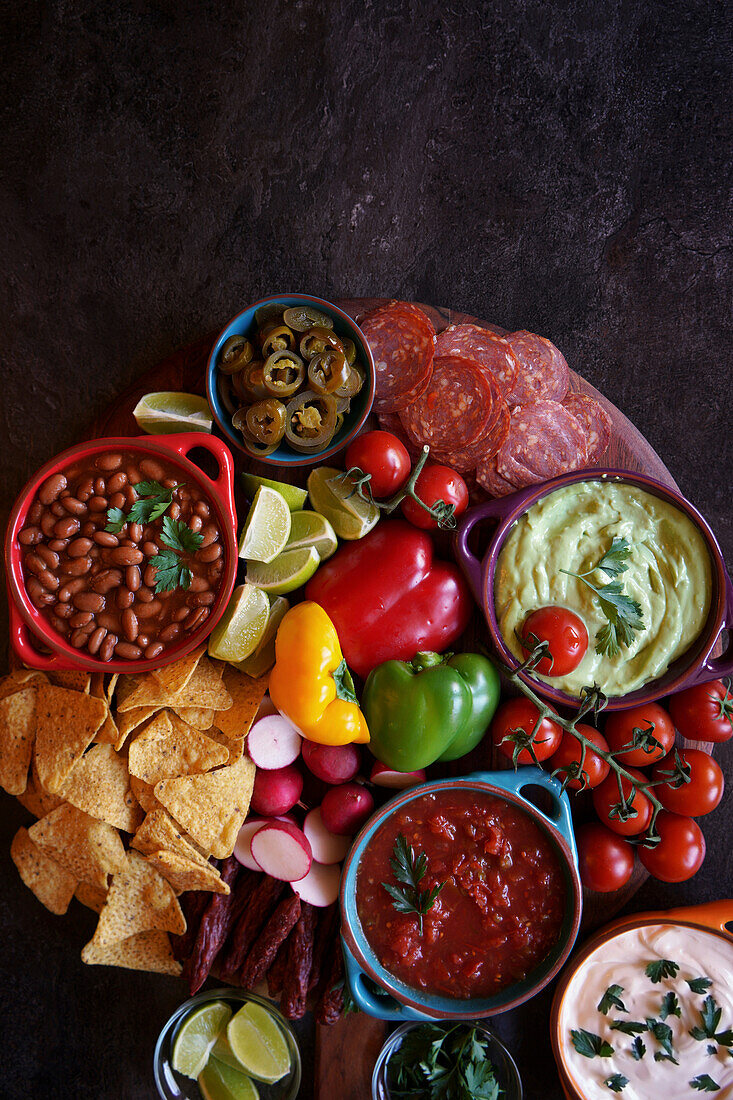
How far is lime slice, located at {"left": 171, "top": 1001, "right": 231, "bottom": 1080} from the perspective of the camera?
2393 mm

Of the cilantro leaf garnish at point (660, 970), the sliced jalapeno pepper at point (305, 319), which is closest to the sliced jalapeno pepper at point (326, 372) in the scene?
the sliced jalapeno pepper at point (305, 319)

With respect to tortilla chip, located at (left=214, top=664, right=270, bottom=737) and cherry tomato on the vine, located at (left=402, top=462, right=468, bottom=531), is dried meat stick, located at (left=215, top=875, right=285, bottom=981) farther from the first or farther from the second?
cherry tomato on the vine, located at (left=402, top=462, right=468, bottom=531)

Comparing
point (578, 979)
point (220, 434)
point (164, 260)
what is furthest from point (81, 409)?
point (578, 979)

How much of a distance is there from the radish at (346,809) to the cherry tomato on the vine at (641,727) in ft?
2.83

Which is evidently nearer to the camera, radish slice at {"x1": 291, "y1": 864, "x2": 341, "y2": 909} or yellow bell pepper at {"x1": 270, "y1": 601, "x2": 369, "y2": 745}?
yellow bell pepper at {"x1": 270, "y1": 601, "x2": 369, "y2": 745}

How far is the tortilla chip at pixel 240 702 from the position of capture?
90.7 inches

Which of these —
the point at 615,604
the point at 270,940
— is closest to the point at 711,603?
the point at 615,604

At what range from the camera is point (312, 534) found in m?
2.32

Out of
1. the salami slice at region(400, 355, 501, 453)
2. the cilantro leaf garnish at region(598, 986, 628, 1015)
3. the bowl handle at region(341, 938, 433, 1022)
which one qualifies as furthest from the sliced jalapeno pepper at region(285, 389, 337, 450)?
the cilantro leaf garnish at region(598, 986, 628, 1015)

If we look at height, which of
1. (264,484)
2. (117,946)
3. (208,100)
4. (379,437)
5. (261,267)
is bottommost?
(117,946)

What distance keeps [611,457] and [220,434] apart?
138 cm

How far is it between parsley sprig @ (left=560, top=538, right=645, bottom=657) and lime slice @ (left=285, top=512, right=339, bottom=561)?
76 centimetres

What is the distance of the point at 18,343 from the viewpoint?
298 cm

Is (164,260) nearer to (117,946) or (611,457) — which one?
(611,457)
